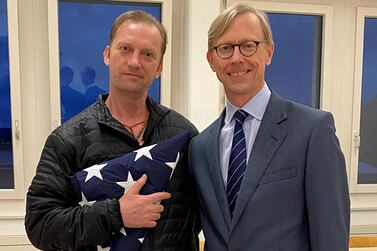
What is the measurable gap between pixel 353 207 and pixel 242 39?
2377 millimetres

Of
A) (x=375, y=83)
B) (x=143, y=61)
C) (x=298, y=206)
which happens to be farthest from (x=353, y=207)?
(x=143, y=61)

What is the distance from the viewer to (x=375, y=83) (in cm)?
319

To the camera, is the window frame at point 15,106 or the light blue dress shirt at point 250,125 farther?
the window frame at point 15,106

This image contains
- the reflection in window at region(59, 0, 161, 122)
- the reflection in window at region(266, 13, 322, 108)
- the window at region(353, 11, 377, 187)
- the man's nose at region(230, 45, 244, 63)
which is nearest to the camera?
the man's nose at region(230, 45, 244, 63)

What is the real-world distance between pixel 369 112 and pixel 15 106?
2675 millimetres

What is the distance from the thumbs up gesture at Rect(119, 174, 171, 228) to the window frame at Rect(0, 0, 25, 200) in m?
1.74

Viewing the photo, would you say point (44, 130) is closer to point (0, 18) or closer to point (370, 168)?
point (0, 18)

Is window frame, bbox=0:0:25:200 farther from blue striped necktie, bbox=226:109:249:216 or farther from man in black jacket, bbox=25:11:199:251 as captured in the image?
blue striped necktie, bbox=226:109:249:216

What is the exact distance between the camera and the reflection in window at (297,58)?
3029mm

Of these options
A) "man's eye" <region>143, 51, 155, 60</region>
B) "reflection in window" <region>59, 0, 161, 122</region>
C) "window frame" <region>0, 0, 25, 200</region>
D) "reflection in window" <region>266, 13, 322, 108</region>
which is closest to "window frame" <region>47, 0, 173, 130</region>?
"reflection in window" <region>59, 0, 161, 122</region>

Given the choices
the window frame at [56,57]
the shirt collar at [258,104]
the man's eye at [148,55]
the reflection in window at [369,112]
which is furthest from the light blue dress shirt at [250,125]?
the reflection in window at [369,112]

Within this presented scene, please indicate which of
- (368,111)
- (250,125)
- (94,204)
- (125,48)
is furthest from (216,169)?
(368,111)

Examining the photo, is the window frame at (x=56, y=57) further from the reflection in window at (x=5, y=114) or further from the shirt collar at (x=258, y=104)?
the shirt collar at (x=258, y=104)

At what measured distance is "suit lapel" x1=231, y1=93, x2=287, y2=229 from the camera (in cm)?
111
